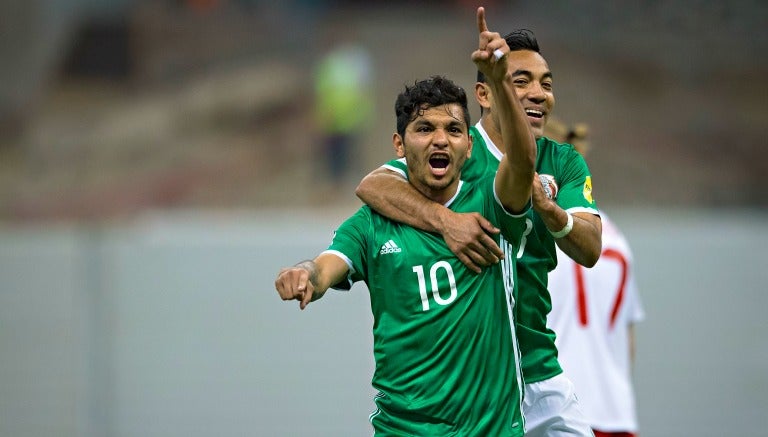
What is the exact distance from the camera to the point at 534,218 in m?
4.91

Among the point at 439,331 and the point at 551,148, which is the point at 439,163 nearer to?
the point at 439,331

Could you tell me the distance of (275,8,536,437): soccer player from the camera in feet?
14.4

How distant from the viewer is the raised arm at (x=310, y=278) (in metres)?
4.16

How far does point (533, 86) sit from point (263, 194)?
12.6 meters

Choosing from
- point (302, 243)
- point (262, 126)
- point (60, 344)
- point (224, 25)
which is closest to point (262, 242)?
point (302, 243)

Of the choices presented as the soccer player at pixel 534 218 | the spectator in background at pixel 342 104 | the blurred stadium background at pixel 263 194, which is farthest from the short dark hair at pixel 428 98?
the spectator in background at pixel 342 104

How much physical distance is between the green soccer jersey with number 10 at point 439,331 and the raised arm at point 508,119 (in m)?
0.17

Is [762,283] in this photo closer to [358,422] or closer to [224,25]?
[358,422]

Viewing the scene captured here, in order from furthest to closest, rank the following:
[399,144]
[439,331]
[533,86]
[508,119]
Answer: [533,86] → [399,144] → [439,331] → [508,119]

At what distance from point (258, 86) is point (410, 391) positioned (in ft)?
50.4

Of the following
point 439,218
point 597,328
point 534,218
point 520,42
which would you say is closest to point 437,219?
point 439,218

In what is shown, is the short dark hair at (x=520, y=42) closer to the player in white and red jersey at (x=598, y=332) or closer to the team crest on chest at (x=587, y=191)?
the team crest on chest at (x=587, y=191)

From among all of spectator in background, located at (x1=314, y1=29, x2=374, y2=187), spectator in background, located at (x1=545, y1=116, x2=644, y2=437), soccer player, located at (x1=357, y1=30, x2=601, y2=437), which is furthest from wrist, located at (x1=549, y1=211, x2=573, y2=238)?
→ spectator in background, located at (x1=314, y1=29, x2=374, y2=187)

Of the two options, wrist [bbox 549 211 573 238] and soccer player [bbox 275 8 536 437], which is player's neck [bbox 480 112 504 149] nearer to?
soccer player [bbox 275 8 536 437]
